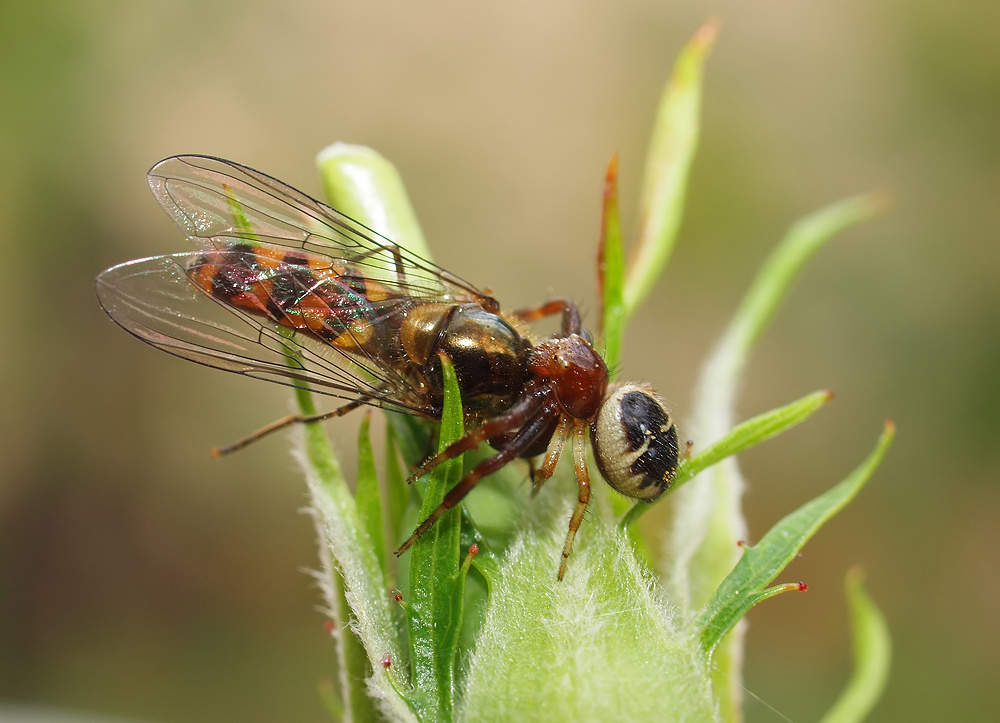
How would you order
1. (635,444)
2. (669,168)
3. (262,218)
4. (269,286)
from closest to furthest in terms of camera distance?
(635,444), (669,168), (269,286), (262,218)

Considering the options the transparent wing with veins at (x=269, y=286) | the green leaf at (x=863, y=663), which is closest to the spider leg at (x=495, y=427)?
the transparent wing with veins at (x=269, y=286)

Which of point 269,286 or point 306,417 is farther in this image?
point 269,286

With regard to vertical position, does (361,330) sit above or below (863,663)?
above

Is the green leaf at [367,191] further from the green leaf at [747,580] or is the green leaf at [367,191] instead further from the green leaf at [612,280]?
the green leaf at [747,580]

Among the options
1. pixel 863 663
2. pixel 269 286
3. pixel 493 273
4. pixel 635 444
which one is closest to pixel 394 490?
pixel 635 444

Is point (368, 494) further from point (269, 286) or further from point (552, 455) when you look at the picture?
point (269, 286)

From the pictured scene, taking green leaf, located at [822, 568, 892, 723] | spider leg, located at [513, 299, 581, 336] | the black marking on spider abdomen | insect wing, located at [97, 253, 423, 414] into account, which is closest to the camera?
the black marking on spider abdomen

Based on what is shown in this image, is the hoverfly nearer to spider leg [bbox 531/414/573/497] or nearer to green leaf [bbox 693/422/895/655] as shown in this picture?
spider leg [bbox 531/414/573/497]

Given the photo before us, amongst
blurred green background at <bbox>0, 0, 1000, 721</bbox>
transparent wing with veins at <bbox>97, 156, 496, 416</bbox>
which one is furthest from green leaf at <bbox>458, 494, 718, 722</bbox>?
blurred green background at <bbox>0, 0, 1000, 721</bbox>
